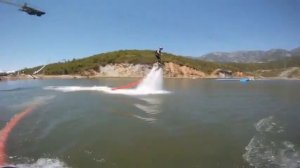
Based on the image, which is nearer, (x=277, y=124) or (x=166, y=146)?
(x=166, y=146)

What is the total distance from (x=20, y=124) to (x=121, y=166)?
10.4 m

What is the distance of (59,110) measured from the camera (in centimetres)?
2642

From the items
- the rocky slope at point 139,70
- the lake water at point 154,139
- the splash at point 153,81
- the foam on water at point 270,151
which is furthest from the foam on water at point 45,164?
the rocky slope at point 139,70

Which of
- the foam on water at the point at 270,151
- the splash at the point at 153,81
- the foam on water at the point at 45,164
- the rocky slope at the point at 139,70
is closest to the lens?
the foam on water at the point at 45,164

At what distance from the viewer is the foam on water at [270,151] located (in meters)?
12.1

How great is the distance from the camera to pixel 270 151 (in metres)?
13.7

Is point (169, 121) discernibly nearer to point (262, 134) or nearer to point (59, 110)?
point (262, 134)

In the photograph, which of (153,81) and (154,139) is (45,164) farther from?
(153,81)

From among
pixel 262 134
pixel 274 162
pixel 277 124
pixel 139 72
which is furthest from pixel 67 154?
pixel 139 72

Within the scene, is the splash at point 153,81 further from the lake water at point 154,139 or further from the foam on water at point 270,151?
the foam on water at point 270,151

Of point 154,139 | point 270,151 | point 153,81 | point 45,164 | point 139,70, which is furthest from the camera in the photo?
point 139,70

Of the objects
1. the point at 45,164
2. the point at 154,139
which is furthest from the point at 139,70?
the point at 45,164

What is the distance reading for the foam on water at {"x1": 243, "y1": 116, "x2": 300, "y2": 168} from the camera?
12094mm

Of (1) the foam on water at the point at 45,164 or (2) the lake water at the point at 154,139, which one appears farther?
(2) the lake water at the point at 154,139
